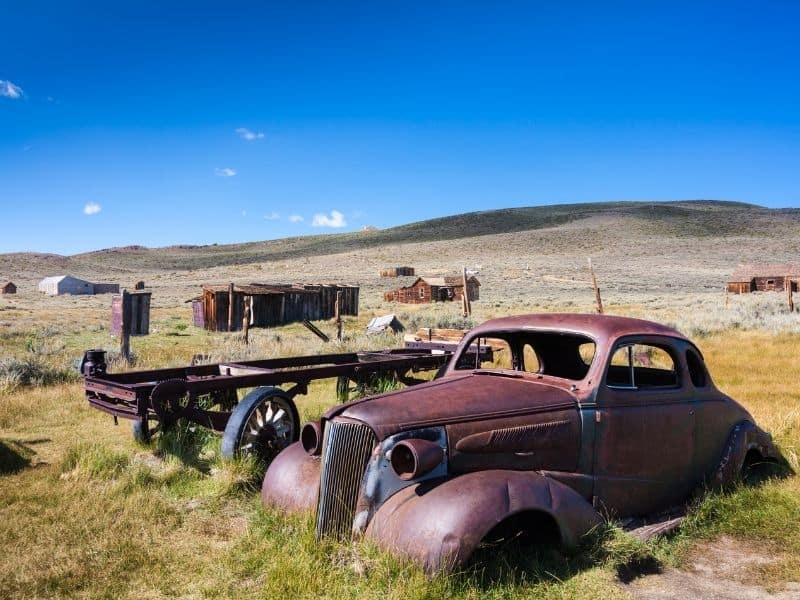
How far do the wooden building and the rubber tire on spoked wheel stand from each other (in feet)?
121

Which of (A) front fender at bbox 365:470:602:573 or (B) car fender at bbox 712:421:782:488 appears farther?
(B) car fender at bbox 712:421:782:488

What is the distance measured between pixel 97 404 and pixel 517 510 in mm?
4414

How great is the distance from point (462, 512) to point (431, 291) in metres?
40.9

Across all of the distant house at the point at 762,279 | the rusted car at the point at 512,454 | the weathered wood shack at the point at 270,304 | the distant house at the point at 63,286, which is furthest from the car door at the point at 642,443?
the distant house at the point at 63,286

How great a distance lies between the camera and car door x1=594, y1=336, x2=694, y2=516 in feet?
14.0

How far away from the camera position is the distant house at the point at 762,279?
43.3 m

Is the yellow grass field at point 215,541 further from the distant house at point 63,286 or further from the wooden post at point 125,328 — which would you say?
the distant house at point 63,286

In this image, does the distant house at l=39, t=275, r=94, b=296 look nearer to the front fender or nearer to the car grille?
the car grille

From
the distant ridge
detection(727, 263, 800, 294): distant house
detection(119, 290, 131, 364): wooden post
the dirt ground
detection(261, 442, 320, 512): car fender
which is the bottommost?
the dirt ground

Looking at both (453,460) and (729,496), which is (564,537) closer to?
(453,460)

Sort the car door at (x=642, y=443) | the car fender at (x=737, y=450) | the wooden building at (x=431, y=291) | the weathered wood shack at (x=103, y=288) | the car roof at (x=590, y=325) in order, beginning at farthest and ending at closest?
the weathered wood shack at (x=103, y=288)
the wooden building at (x=431, y=291)
the car fender at (x=737, y=450)
the car roof at (x=590, y=325)
the car door at (x=642, y=443)

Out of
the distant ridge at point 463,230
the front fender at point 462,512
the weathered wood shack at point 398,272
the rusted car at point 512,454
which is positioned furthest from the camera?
the distant ridge at point 463,230

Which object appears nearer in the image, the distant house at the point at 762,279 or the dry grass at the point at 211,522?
the dry grass at the point at 211,522

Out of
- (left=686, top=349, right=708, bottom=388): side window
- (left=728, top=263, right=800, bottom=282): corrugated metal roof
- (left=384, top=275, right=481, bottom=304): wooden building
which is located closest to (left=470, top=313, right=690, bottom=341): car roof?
(left=686, top=349, right=708, bottom=388): side window
